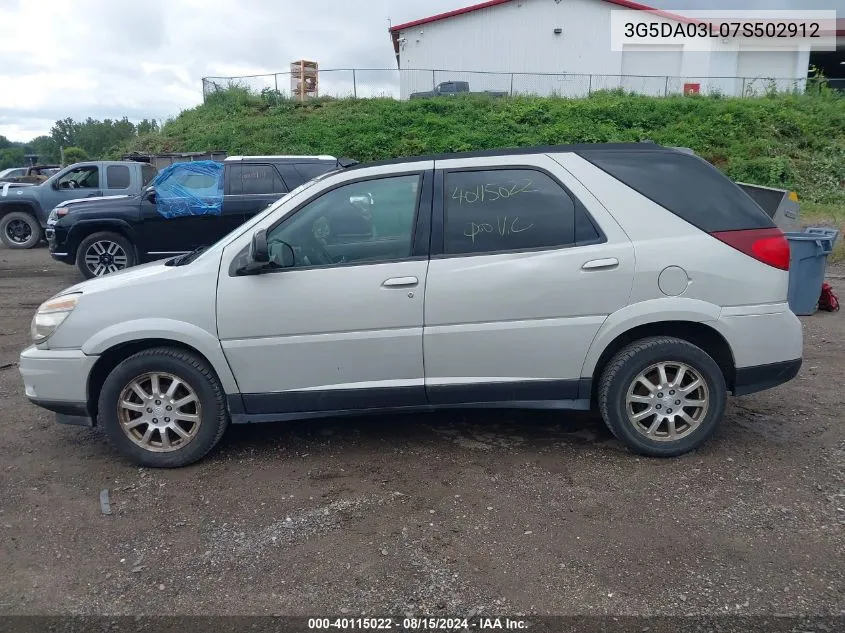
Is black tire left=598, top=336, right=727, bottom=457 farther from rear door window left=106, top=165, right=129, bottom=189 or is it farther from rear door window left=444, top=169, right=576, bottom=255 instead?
rear door window left=106, top=165, right=129, bottom=189

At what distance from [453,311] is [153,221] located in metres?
7.88

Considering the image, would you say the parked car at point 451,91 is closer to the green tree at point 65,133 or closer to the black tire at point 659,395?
the black tire at point 659,395

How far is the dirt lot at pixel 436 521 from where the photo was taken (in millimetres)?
3125

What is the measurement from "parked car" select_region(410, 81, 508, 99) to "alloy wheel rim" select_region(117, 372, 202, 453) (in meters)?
23.2

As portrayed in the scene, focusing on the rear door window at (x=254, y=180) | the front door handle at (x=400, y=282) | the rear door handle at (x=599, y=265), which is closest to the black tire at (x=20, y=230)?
the rear door window at (x=254, y=180)

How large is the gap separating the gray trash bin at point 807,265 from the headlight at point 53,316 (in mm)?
7097

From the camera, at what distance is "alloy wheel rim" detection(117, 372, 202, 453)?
438 centimetres

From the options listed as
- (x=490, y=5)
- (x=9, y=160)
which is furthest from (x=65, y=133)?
(x=490, y=5)

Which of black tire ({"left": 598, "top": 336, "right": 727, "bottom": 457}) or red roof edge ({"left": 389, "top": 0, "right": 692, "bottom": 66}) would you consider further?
red roof edge ({"left": 389, "top": 0, "right": 692, "bottom": 66})

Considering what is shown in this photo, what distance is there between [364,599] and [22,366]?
272 cm

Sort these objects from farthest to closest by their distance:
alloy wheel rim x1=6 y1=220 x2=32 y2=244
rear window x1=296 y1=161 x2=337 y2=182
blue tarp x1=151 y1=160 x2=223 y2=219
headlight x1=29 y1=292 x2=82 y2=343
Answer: alloy wheel rim x1=6 y1=220 x2=32 y2=244, rear window x1=296 y1=161 x2=337 y2=182, blue tarp x1=151 y1=160 x2=223 y2=219, headlight x1=29 y1=292 x2=82 y2=343

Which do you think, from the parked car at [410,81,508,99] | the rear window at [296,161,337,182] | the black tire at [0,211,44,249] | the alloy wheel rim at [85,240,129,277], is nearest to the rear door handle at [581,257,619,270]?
the rear window at [296,161,337,182]

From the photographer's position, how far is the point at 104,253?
432 inches

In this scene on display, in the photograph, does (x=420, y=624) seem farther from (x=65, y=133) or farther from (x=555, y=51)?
(x=65, y=133)
